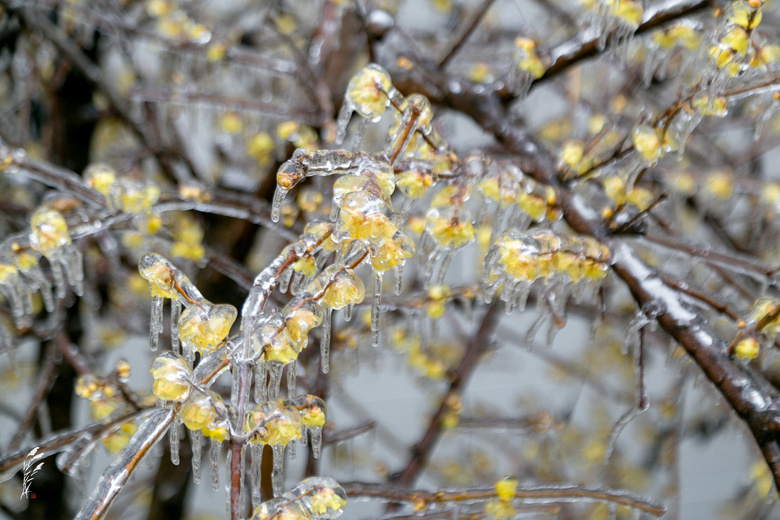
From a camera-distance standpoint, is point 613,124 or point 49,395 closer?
point 613,124

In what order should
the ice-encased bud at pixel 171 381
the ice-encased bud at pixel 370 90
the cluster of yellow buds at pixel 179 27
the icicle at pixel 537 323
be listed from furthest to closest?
A: the cluster of yellow buds at pixel 179 27 < the icicle at pixel 537 323 < the ice-encased bud at pixel 370 90 < the ice-encased bud at pixel 171 381

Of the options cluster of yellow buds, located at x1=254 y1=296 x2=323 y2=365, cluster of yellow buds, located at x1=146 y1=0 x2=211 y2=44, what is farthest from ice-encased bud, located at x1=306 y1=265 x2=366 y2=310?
cluster of yellow buds, located at x1=146 y1=0 x2=211 y2=44

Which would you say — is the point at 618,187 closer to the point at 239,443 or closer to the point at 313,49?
the point at 239,443

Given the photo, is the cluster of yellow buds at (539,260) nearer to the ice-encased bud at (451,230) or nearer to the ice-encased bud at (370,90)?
the ice-encased bud at (451,230)

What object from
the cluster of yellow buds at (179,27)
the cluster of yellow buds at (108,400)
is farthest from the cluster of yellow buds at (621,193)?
the cluster of yellow buds at (179,27)

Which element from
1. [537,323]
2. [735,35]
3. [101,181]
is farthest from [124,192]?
[735,35]

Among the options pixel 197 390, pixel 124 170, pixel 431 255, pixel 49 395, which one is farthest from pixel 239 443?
pixel 49 395
